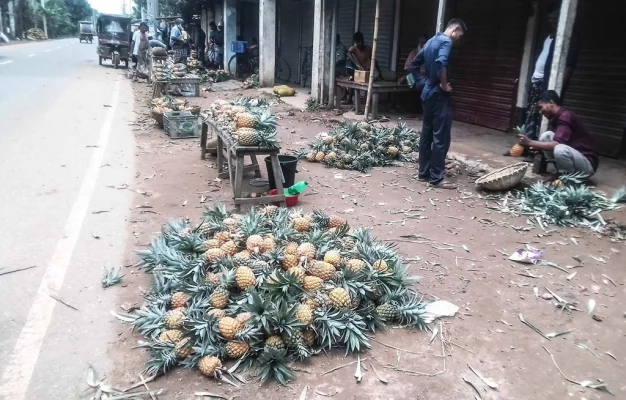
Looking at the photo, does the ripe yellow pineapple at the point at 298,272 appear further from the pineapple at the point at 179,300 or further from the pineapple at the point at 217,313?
the pineapple at the point at 179,300

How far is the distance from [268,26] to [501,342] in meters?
15.6

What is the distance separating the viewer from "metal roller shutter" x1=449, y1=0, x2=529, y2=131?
9.56m

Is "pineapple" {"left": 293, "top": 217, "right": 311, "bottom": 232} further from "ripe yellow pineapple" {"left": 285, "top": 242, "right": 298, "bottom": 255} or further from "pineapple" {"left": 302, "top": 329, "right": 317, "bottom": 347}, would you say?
"pineapple" {"left": 302, "top": 329, "right": 317, "bottom": 347}

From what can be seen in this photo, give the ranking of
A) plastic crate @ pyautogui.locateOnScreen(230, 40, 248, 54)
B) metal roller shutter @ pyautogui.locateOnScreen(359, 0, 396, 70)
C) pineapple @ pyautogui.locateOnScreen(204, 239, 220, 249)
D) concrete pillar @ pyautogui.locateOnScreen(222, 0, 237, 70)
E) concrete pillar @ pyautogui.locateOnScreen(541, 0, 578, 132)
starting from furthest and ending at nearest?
concrete pillar @ pyautogui.locateOnScreen(222, 0, 237, 70)
plastic crate @ pyautogui.locateOnScreen(230, 40, 248, 54)
metal roller shutter @ pyautogui.locateOnScreen(359, 0, 396, 70)
concrete pillar @ pyautogui.locateOnScreen(541, 0, 578, 132)
pineapple @ pyautogui.locateOnScreen(204, 239, 220, 249)

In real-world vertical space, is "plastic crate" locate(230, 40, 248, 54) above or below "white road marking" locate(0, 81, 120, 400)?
above

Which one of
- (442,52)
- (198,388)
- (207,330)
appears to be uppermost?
(442,52)

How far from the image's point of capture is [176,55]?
70.3 feet

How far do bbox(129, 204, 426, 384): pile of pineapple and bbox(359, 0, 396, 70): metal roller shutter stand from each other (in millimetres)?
10252

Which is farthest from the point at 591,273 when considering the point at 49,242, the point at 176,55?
the point at 176,55

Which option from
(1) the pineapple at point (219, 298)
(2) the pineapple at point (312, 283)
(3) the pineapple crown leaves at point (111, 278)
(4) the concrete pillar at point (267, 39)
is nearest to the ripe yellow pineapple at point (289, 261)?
(2) the pineapple at point (312, 283)

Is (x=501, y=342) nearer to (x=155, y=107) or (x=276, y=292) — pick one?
(x=276, y=292)

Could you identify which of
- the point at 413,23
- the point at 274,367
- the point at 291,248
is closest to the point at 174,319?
the point at 274,367

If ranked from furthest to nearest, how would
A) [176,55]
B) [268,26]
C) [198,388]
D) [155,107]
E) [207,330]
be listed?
[176,55], [268,26], [155,107], [207,330], [198,388]

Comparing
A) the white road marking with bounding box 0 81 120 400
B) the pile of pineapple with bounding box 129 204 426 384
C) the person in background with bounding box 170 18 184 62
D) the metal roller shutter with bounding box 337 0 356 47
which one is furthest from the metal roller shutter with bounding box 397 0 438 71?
the person in background with bounding box 170 18 184 62
